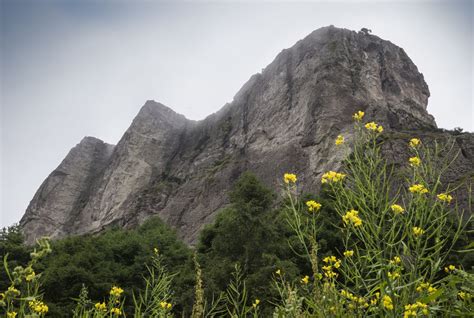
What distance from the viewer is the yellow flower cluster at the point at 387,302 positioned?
1698 millimetres

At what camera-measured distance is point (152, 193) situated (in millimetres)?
47594

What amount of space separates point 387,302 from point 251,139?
39.6 meters

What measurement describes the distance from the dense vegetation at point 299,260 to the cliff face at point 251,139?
12.3 meters

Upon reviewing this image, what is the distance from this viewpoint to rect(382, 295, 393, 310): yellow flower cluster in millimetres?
1698

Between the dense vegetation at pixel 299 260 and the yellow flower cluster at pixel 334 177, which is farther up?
the yellow flower cluster at pixel 334 177

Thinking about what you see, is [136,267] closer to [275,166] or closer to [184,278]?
[184,278]

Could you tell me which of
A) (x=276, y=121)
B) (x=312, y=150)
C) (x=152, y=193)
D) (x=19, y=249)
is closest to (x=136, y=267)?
(x=19, y=249)

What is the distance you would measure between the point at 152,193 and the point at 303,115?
73.0ft

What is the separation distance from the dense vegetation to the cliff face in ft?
40.4

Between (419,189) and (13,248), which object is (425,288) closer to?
(419,189)

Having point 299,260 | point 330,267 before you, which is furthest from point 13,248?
point 330,267

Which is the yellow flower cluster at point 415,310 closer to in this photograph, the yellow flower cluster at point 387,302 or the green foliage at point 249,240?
the yellow flower cluster at point 387,302

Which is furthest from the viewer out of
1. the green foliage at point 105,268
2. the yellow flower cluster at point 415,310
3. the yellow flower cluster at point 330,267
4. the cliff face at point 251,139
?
the cliff face at point 251,139

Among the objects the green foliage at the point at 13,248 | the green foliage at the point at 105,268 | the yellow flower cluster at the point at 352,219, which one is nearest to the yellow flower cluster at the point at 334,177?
the yellow flower cluster at the point at 352,219
